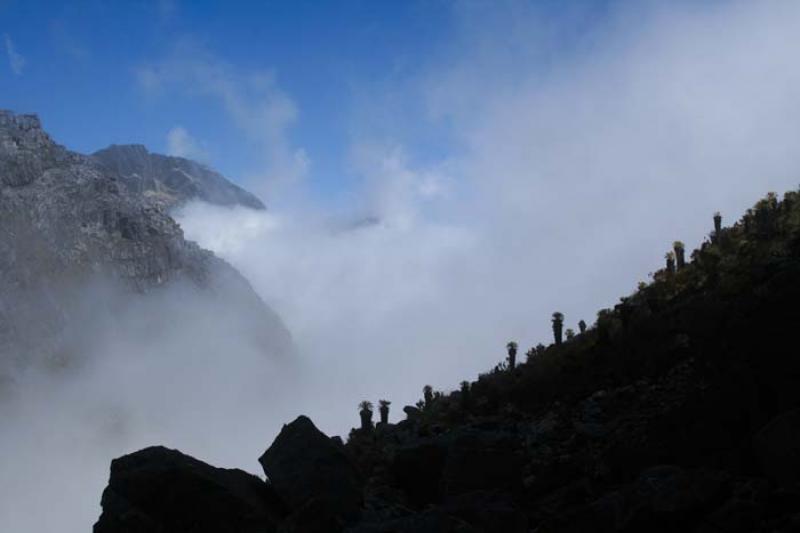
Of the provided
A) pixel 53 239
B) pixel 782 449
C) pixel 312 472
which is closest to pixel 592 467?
pixel 782 449

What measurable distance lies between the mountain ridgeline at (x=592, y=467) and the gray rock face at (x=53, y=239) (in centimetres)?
16935

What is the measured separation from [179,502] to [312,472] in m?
2.41

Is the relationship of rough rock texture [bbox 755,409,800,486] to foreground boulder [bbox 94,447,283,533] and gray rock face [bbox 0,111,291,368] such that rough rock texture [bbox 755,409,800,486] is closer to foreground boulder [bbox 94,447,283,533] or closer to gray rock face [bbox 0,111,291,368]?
foreground boulder [bbox 94,447,283,533]

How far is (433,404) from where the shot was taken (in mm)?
31234

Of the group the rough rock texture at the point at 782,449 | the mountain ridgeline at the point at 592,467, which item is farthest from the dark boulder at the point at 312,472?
the rough rock texture at the point at 782,449

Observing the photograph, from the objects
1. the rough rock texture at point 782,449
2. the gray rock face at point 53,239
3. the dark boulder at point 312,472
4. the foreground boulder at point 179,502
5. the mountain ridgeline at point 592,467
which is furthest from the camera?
the gray rock face at point 53,239

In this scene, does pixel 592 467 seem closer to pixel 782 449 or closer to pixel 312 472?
pixel 782 449

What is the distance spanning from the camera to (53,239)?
174750 millimetres

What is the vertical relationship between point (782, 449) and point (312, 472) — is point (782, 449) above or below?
below

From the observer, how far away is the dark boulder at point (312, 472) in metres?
11.9

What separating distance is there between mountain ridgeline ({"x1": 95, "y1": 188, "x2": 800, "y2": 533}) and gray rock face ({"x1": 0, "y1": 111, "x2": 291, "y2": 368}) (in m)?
169

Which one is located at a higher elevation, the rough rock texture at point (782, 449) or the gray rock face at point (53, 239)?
the gray rock face at point (53, 239)

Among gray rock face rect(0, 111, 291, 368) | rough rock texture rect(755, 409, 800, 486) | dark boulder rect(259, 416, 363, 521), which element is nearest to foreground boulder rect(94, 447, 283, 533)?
dark boulder rect(259, 416, 363, 521)

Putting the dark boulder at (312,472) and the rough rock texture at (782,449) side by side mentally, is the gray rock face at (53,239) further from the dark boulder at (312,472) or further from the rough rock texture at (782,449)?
the rough rock texture at (782,449)
